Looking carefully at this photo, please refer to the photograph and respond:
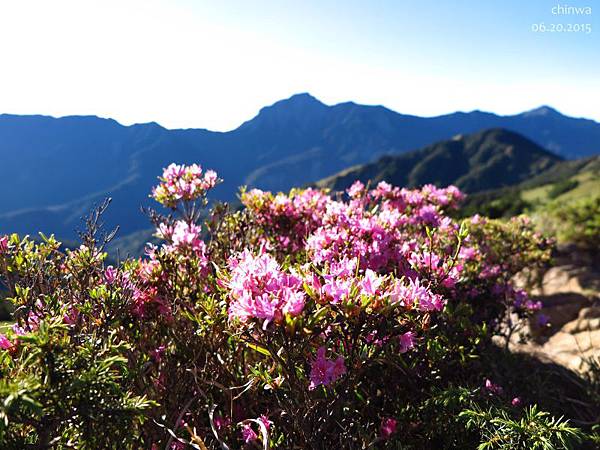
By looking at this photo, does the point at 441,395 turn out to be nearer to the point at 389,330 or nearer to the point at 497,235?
the point at 389,330

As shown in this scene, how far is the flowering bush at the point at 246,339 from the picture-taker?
1.87 meters

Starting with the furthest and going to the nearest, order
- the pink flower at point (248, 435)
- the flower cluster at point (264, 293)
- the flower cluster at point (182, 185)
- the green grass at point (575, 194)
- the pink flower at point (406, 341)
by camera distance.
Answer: the green grass at point (575, 194)
the flower cluster at point (182, 185)
the pink flower at point (248, 435)
the pink flower at point (406, 341)
the flower cluster at point (264, 293)

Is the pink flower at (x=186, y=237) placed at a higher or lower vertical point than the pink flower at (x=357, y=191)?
lower

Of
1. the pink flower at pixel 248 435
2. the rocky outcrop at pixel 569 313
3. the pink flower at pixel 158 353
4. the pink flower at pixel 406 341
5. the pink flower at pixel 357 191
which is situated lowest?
the rocky outcrop at pixel 569 313

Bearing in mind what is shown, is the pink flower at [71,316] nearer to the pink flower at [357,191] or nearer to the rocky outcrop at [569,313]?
the pink flower at [357,191]

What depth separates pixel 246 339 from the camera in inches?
87.1

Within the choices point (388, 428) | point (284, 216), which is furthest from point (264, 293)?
point (284, 216)

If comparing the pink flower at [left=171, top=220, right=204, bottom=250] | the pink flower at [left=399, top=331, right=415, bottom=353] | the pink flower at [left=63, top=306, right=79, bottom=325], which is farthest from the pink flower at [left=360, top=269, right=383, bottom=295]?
the pink flower at [left=171, top=220, right=204, bottom=250]

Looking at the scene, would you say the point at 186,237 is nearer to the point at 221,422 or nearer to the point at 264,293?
the point at 221,422

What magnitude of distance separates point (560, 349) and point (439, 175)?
19807 cm

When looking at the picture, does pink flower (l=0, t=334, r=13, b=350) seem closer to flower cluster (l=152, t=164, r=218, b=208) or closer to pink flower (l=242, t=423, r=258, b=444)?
pink flower (l=242, t=423, r=258, b=444)

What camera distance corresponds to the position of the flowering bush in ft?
6.14

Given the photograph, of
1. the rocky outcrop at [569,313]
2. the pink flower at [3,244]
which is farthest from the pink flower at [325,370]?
the rocky outcrop at [569,313]

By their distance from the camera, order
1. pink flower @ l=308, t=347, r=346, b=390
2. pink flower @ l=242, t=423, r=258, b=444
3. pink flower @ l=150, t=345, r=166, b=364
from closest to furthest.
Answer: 1. pink flower @ l=308, t=347, r=346, b=390
2. pink flower @ l=242, t=423, r=258, b=444
3. pink flower @ l=150, t=345, r=166, b=364
